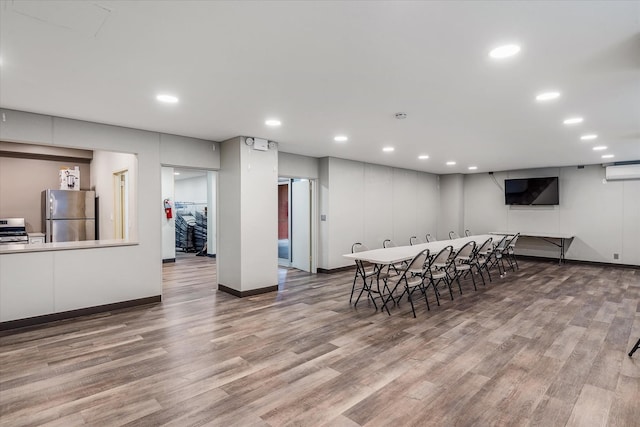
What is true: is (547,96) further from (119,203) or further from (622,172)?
(119,203)

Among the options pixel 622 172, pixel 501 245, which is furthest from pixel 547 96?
pixel 622 172

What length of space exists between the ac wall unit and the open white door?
23.5 feet

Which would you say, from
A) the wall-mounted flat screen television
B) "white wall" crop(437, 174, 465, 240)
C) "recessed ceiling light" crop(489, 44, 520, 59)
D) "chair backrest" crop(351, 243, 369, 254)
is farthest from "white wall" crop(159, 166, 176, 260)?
the wall-mounted flat screen television

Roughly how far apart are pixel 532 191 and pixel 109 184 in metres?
10.2

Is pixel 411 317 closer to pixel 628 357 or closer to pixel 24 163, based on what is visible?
pixel 628 357

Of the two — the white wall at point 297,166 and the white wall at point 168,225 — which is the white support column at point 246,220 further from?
the white wall at point 168,225

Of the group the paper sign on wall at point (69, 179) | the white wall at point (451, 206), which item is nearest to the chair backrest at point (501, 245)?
the white wall at point (451, 206)

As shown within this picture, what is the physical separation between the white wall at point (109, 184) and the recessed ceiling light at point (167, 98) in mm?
1674

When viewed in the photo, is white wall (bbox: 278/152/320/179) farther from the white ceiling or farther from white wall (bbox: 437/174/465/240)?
white wall (bbox: 437/174/465/240)

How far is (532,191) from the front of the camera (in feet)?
29.4

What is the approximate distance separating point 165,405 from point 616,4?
147 inches

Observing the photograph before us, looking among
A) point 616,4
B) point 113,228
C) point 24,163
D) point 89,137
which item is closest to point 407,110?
point 616,4

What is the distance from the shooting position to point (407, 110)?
3.80 m

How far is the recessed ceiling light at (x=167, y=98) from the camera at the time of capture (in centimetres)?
331
